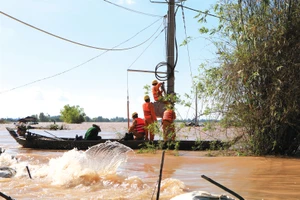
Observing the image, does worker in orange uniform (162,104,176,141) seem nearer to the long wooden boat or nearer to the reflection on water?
the long wooden boat

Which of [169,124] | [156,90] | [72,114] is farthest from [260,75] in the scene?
[72,114]

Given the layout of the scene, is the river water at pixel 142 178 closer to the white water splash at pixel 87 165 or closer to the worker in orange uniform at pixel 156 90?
the white water splash at pixel 87 165

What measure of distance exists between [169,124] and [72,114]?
52.6 m

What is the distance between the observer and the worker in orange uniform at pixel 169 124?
36.3ft

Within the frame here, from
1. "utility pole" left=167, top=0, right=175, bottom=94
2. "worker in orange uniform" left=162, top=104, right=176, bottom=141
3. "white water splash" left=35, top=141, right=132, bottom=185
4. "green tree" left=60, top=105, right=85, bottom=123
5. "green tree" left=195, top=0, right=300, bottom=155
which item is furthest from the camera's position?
"green tree" left=60, top=105, right=85, bottom=123

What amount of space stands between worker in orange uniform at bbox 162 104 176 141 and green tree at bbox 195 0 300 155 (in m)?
1.41

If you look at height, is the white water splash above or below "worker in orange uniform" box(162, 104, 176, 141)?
below

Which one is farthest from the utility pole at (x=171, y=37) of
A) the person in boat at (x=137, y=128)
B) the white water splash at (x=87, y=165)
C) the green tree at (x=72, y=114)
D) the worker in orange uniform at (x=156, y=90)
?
the green tree at (x=72, y=114)

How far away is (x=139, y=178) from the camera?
678 centimetres

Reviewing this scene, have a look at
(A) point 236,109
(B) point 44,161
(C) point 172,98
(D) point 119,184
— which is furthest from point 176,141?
(D) point 119,184

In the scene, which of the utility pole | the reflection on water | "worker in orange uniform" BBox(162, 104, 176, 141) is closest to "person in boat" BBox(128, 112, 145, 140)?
"worker in orange uniform" BBox(162, 104, 176, 141)

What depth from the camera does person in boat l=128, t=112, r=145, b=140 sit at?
528 inches

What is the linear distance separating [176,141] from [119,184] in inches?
222

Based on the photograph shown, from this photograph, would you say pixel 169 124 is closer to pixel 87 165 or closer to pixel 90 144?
pixel 90 144
